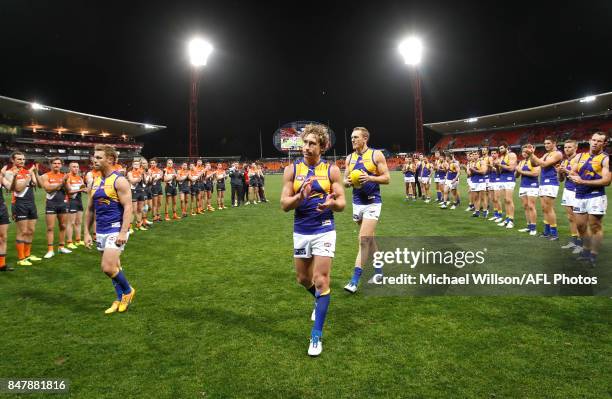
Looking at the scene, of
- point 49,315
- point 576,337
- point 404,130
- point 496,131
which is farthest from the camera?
point 404,130

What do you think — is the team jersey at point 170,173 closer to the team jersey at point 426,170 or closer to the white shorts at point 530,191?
the white shorts at point 530,191

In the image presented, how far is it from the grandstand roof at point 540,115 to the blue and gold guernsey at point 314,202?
146ft

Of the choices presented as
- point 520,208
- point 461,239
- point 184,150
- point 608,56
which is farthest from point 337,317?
point 184,150

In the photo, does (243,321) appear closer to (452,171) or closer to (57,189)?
(57,189)

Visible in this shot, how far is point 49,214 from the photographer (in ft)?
27.7

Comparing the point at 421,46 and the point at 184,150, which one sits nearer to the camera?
the point at 421,46

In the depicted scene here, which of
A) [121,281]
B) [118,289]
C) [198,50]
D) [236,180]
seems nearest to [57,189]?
[118,289]

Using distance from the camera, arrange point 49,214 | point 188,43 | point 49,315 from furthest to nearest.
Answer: point 188,43, point 49,214, point 49,315

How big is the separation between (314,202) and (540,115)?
54.0 m

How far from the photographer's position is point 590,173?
20.5ft

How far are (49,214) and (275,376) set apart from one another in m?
7.79

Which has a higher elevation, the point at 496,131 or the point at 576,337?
the point at 496,131

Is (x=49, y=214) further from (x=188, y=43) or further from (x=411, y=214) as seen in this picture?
(x=188, y=43)

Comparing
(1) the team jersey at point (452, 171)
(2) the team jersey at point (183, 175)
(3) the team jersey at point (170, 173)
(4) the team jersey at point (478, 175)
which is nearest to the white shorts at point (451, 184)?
(1) the team jersey at point (452, 171)
